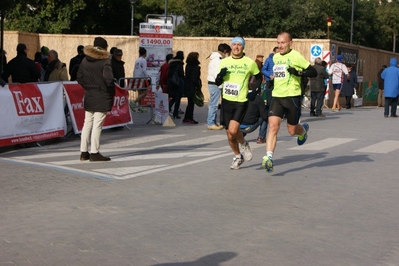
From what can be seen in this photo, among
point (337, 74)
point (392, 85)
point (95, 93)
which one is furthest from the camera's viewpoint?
point (337, 74)

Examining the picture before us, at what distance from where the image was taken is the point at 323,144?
16062 mm

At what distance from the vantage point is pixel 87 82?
12.7m

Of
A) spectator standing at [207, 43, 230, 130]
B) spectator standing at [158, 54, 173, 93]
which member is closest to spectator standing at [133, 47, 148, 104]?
spectator standing at [158, 54, 173, 93]

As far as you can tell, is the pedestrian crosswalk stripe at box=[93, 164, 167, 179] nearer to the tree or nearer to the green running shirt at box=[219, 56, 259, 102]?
the green running shirt at box=[219, 56, 259, 102]

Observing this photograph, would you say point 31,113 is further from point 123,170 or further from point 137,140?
point 123,170

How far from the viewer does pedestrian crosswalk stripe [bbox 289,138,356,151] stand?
15.3 meters

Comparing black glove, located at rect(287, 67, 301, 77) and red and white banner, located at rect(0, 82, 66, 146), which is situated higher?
black glove, located at rect(287, 67, 301, 77)

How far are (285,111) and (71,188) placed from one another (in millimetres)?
3278

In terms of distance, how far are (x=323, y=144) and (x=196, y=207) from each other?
7508mm

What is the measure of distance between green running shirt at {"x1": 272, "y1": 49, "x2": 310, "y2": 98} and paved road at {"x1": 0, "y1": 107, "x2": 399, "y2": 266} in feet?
3.84

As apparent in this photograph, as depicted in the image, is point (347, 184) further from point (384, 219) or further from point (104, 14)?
point (104, 14)

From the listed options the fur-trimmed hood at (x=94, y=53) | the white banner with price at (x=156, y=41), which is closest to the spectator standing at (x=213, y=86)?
the white banner with price at (x=156, y=41)

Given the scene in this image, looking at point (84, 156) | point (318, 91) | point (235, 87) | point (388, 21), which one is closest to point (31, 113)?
point (84, 156)

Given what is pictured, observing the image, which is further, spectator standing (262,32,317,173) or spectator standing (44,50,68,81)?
spectator standing (44,50,68,81)
